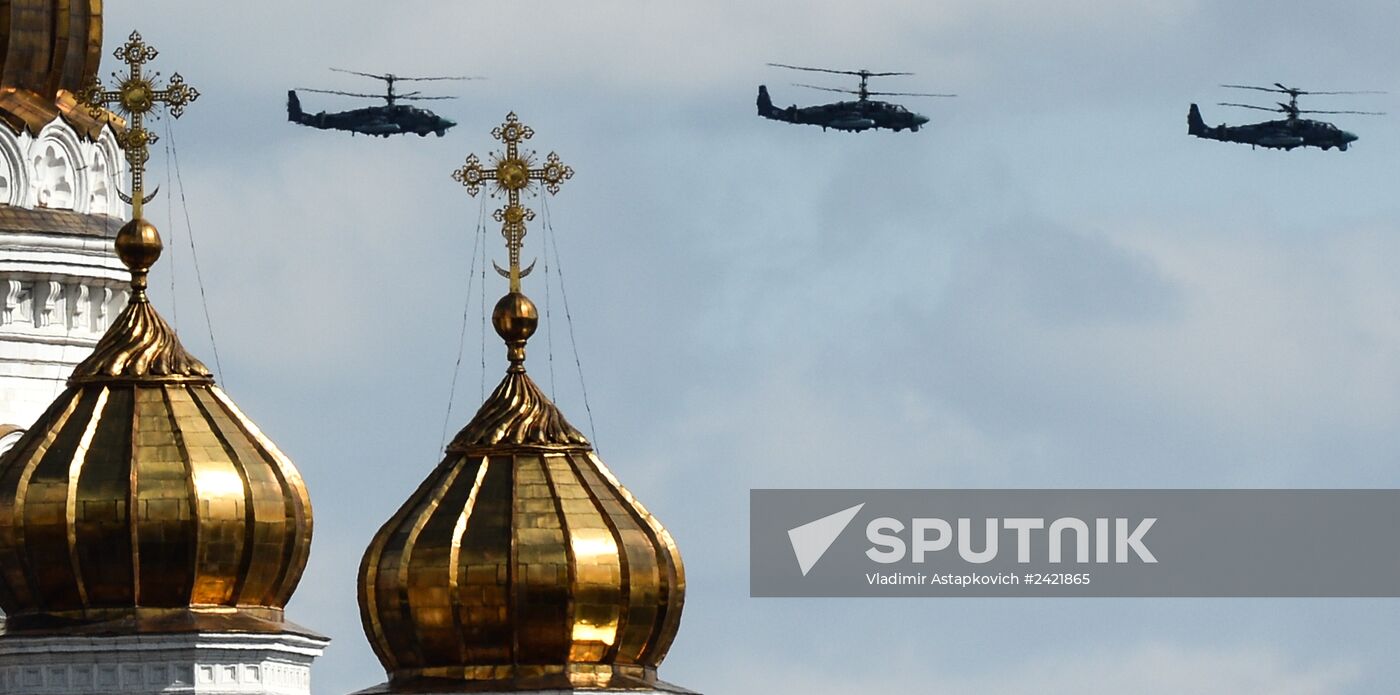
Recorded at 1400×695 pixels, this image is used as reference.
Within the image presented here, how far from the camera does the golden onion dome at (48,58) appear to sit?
78250mm

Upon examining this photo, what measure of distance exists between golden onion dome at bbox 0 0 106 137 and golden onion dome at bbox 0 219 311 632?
554 cm

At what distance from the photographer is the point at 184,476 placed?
72.3 meters

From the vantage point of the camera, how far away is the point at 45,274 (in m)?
77.4

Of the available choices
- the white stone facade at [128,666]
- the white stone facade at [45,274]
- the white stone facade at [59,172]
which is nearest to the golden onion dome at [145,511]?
the white stone facade at [128,666]

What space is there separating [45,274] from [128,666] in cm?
717

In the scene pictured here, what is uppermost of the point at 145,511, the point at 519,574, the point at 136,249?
the point at 136,249

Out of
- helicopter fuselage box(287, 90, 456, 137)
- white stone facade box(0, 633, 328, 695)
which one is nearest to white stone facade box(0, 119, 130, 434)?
white stone facade box(0, 633, 328, 695)

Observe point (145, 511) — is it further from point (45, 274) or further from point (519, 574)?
point (45, 274)

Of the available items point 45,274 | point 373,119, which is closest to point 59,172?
point 45,274

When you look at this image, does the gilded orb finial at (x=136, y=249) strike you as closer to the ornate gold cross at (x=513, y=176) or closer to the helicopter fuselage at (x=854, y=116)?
the ornate gold cross at (x=513, y=176)

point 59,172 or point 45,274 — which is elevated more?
point 59,172

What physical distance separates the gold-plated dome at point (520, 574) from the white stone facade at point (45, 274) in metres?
6.08

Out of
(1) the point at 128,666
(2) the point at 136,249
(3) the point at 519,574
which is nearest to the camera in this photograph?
(1) the point at 128,666

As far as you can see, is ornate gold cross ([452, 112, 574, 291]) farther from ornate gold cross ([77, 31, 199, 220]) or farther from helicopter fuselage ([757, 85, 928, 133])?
helicopter fuselage ([757, 85, 928, 133])
